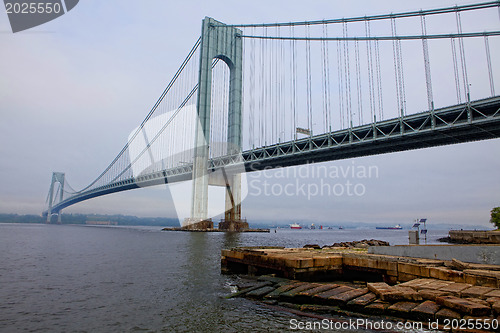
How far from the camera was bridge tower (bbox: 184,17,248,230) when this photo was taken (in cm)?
5897

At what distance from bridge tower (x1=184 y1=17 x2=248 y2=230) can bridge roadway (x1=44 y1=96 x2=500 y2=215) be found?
4043mm

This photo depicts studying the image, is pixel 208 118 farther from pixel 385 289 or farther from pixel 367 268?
pixel 385 289

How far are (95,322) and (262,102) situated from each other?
5952 cm

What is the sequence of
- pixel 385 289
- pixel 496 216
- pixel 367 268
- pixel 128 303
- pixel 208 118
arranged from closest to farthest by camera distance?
pixel 385 289 < pixel 128 303 < pixel 367 268 < pixel 496 216 < pixel 208 118

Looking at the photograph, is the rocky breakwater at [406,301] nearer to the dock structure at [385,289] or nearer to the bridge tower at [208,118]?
the dock structure at [385,289]

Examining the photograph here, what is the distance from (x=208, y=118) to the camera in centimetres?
6094

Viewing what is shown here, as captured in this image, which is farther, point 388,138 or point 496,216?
point 496,216

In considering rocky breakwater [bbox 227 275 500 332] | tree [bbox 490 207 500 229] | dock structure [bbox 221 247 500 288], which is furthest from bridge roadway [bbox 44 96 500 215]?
rocky breakwater [bbox 227 275 500 332]

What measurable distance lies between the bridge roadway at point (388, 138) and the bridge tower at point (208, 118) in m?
4.04

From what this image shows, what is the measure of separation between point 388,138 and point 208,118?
108 feet

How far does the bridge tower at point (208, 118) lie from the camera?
59.0 m

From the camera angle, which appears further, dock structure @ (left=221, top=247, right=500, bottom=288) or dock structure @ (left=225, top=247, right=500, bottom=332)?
dock structure @ (left=221, top=247, right=500, bottom=288)

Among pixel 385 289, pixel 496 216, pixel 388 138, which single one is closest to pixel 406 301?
Result: pixel 385 289

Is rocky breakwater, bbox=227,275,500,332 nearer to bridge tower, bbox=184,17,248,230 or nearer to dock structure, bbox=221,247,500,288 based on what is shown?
dock structure, bbox=221,247,500,288
